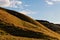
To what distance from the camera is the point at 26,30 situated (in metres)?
90.9

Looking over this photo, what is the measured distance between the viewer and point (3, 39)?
60.9 meters

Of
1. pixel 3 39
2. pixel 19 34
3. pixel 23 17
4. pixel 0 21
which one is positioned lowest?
pixel 3 39

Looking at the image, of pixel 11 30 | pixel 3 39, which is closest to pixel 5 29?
pixel 11 30

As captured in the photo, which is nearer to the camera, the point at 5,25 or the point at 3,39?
the point at 3,39

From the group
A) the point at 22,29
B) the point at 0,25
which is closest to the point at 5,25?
the point at 0,25

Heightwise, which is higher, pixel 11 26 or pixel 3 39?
pixel 11 26

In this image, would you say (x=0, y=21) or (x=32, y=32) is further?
(x=0, y=21)

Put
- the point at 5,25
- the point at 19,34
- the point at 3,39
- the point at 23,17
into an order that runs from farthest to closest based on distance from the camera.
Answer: the point at 23,17 → the point at 5,25 → the point at 19,34 → the point at 3,39

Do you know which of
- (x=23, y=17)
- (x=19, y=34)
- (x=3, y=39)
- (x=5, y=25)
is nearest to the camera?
(x=3, y=39)

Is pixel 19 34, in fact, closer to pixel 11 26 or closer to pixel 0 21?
pixel 11 26

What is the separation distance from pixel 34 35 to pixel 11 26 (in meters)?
11.6

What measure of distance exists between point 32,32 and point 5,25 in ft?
40.7

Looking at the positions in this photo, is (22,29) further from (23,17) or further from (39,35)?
(23,17)

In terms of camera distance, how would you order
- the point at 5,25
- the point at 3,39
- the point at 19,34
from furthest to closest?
1. the point at 5,25
2. the point at 19,34
3. the point at 3,39
